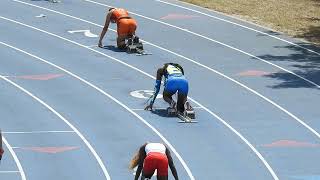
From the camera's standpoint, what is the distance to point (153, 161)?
1906cm

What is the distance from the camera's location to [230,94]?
29562mm

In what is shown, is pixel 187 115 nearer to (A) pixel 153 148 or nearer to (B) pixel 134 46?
(B) pixel 134 46

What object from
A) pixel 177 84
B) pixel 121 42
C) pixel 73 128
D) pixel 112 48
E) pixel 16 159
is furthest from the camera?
pixel 112 48

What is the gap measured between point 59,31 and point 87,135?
11.9 meters

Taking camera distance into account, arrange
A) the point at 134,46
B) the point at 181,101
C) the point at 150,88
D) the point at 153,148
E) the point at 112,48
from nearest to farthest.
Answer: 1. the point at 153,148
2. the point at 181,101
3. the point at 150,88
4. the point at 134,46
5. the point at 112,48

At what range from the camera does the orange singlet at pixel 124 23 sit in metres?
33.7

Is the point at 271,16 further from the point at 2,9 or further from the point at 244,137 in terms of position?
the point at 244,137

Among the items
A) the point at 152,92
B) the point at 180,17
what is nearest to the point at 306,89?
the point at 152,92

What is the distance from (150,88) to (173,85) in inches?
124

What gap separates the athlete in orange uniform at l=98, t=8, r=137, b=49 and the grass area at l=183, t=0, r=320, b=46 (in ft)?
22.4

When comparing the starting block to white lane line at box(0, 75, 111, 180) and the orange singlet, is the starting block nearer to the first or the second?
white lane line at box(0, 75, 111, 180)

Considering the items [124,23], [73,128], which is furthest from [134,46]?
[73,128]

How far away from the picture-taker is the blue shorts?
26.8 meters

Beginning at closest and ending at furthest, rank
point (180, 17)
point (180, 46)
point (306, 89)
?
point (306, 89) < point (180, 46) < point (180, 17)
